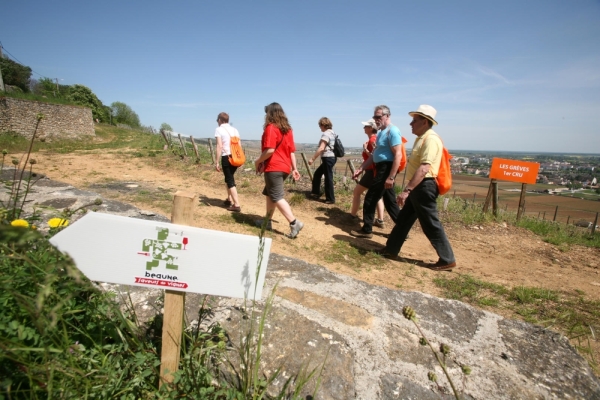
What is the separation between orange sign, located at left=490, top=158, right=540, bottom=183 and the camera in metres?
6.31

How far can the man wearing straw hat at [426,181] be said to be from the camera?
3379mm

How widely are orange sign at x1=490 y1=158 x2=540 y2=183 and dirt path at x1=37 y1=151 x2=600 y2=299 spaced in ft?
4.18

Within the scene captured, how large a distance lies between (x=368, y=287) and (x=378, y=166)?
293 centimetres

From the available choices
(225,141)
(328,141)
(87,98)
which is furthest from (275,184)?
(87,98)

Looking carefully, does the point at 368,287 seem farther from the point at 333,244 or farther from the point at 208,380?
the point at 333,244

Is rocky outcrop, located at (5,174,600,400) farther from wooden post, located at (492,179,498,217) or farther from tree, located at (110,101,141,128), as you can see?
tree, located at (110,101,141,128)

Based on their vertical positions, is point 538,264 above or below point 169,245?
below

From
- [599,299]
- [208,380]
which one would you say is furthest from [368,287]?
[599,299]

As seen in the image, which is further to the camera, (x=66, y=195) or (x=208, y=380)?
(x=66, y=195)

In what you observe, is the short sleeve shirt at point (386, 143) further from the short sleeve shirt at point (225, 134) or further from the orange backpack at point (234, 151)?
the short sleeve shirt at point (225, 134)

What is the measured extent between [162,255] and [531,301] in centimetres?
379

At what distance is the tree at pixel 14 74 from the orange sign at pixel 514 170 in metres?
54.8

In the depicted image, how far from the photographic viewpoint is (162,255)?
1.13 m

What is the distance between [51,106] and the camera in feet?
59.4
